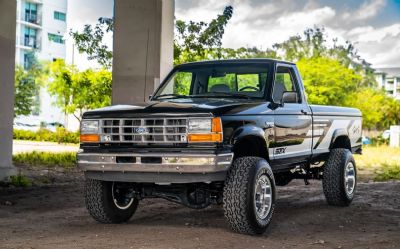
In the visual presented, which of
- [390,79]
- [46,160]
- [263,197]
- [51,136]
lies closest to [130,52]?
[46,160]

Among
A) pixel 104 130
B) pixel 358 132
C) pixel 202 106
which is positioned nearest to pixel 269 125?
pixel 202 106

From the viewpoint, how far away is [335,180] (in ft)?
32.4

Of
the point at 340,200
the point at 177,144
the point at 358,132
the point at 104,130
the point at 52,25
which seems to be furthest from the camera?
the point at 52,25

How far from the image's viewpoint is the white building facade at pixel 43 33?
211ft

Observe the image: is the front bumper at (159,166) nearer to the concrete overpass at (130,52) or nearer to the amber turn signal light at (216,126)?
the amber turn signal light at (216,126)

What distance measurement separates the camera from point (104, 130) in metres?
7.51

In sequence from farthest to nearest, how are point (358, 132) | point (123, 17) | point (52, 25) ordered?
point (52, 25) → point (123, 17) → point (358, 132)

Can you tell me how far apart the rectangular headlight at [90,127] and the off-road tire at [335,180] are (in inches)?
157

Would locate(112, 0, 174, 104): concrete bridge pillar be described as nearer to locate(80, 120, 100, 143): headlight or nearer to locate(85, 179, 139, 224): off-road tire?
locate(85, 179, 139, 224): off-road tire

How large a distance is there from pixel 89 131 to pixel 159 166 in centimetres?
110

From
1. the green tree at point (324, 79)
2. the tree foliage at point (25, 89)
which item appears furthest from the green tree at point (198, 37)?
the tree foliage at point (25, 89)

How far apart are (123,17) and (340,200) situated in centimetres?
687

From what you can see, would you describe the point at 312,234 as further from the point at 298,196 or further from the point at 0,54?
the point at 0,54

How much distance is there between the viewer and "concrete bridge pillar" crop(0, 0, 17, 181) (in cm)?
1341
